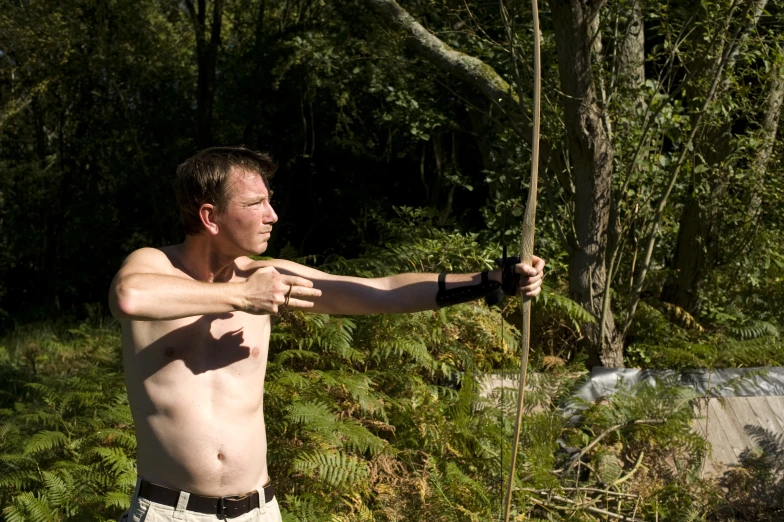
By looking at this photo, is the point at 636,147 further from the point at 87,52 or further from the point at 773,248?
the point at 87,52

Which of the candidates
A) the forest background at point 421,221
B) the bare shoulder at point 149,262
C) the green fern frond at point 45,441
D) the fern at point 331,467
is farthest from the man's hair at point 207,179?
the green fern frond at point 45,441

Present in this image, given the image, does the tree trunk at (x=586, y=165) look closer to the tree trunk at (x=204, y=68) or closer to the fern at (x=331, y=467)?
the fern at (x=331, y=467)

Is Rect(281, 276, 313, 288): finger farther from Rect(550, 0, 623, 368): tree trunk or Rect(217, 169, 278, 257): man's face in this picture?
Rect(550, 0, 623, 368): tree trunk

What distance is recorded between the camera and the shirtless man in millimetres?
2393

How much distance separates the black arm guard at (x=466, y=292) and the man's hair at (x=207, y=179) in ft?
2.24

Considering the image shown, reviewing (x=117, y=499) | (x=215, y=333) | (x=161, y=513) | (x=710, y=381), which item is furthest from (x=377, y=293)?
(x=710, y=381)

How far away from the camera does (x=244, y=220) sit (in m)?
2.61

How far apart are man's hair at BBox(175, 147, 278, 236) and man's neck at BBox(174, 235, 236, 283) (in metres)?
0.04

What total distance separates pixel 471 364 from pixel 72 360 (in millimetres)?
4620

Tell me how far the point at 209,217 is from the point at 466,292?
0.85 metres

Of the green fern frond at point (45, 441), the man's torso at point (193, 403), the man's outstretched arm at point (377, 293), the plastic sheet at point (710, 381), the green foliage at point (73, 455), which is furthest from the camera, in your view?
the plastic sheet at point (710, 381)

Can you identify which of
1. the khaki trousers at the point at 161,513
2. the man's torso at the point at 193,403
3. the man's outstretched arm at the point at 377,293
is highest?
the man's outstretched arm at the point at 377,293

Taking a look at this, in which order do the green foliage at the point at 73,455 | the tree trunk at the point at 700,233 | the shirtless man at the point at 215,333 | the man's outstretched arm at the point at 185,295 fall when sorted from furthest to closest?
the tree trunk at the point at 700,233 < the green foliage at the point at 73,455 < the shirtless man at the point at 215,333 < the man's outstretched arm at the point at 185,295

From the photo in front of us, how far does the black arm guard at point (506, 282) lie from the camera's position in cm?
271
